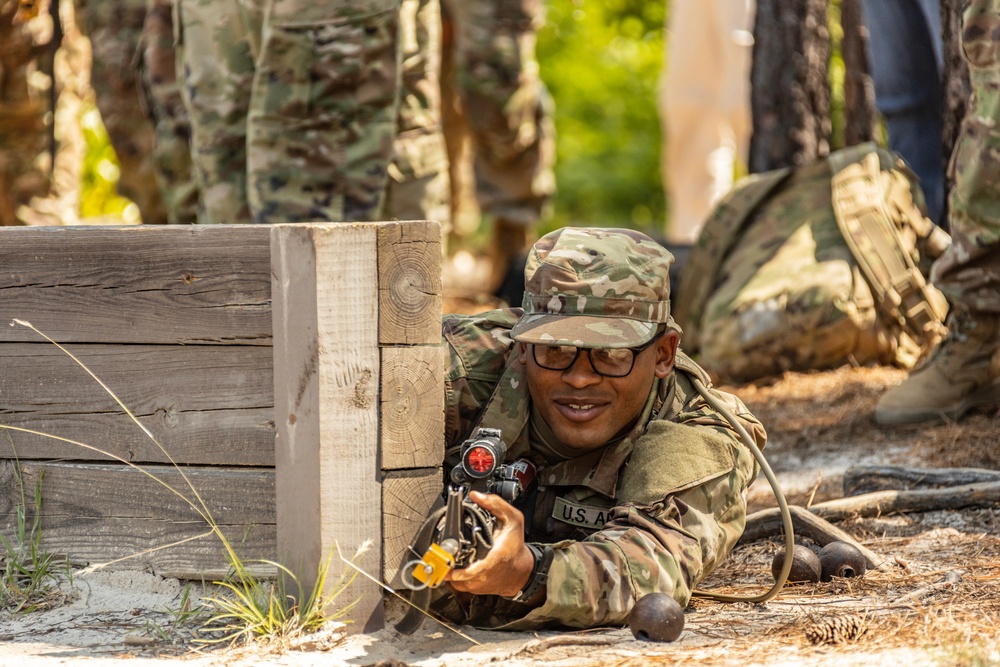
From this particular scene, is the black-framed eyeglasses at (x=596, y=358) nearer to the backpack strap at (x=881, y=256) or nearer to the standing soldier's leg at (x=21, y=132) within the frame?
the backpack strap at (x=881, y=256)

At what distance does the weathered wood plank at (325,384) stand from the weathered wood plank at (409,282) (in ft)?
0.07

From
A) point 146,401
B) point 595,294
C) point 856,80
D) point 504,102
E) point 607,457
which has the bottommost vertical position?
point 607,457

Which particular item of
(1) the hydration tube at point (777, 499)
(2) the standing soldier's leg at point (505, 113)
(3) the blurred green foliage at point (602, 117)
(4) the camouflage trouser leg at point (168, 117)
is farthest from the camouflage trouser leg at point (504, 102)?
(1) the hydration tube at point (777, 499)

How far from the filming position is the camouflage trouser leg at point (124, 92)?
7.07 meters

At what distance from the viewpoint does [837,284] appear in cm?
520

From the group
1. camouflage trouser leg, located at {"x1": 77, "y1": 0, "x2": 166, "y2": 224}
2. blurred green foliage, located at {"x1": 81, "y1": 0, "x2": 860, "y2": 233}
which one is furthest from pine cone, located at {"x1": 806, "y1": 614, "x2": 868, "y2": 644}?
blurred green foliage, located at {"x1": 81, "y1": 0, "x2": 860, "y2": 233}

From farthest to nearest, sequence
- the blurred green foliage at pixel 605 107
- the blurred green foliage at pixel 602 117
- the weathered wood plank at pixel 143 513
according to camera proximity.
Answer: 1. the blurred green foliage at pixel 605 107
2. the blurred green foliage at pixel 602 117
3. the weathered wood plank at pixel 143 513

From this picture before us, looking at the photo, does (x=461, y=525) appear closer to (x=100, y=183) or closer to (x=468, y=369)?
(x=468, y=369)

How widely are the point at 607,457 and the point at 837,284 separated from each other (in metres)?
2.69

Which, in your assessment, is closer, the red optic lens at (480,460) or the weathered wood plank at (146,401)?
the red optic lens at (480,460)

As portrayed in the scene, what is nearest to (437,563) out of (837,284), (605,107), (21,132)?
(837,284)

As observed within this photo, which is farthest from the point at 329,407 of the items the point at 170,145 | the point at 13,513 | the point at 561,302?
the point at 170,145

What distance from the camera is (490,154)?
8.10m

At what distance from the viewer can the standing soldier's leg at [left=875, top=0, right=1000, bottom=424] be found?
3.84 m
